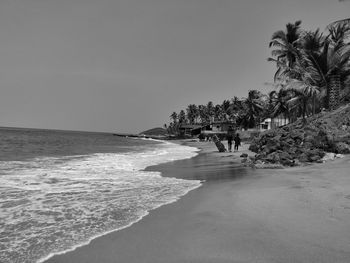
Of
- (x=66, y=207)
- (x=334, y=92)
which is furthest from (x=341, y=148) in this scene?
(x=66, y=207)

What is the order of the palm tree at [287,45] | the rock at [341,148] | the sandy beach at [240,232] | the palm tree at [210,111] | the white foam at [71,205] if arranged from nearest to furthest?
the sandy beach at [240,232] → the white foam at [71,205] → the rock at [341,148] → the palm tree at [287,45] → the palm tree at [210,111]

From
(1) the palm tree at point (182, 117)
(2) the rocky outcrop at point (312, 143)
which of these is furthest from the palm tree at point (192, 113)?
(2) the rocky outcrop at point (312, 143)

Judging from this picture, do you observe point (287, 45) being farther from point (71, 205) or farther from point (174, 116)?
point (174, 116)

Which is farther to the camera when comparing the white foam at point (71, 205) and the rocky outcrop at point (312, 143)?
the rocky outcrop at point (312, 143)

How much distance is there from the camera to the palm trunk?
20.1 metres

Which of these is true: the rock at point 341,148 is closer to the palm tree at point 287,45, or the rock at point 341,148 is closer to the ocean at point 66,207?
the ocean at point 66,207

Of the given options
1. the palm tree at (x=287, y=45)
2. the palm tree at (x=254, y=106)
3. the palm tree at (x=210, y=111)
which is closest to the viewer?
Result: the palm tree at (x=287, y=45)

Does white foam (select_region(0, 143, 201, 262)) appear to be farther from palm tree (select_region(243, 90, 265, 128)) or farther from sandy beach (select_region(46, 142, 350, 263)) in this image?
palm tree (select_region(243, 90, 265, 128))

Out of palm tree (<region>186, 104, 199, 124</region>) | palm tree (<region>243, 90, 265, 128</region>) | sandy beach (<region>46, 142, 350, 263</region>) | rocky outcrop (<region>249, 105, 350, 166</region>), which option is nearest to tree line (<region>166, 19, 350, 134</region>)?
rocky outcrop (<region>249, 105, 350, 166</region>)

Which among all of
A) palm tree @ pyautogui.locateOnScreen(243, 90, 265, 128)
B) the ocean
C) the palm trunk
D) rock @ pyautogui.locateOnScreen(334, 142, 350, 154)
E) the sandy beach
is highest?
palm tree @ pyautogui.locateOnScreen(243, 90, 265, 128)

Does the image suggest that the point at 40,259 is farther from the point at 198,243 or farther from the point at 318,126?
the point at 318,126

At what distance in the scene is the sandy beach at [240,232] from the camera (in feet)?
12.3

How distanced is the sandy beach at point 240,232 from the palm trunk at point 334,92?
14666mm

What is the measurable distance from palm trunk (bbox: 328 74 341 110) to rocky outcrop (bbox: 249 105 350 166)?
4110 millimetres
